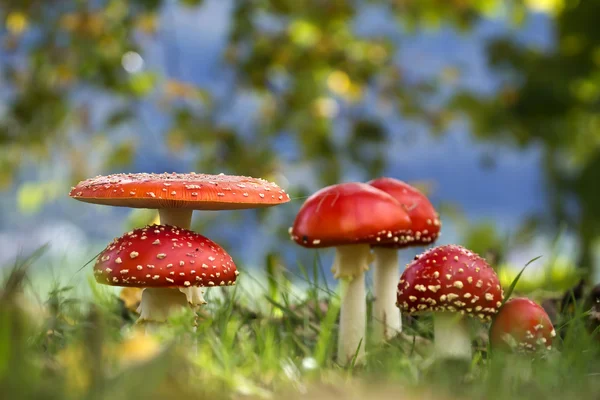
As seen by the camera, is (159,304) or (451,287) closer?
(451,287)

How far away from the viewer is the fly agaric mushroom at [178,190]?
1757 millimetres

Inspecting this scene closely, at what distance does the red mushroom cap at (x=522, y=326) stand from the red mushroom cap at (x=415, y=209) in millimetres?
441

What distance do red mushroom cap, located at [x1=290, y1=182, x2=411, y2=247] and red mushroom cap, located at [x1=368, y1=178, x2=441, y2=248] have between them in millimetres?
220

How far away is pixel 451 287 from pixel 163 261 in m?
0.81

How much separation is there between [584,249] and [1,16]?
7104 millimetres

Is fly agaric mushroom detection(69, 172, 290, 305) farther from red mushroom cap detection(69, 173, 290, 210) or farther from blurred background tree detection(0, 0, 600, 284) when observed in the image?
blurred background tree detection(0, 0, 600, 284)

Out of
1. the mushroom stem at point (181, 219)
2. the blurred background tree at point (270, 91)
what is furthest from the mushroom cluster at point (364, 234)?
the blurred background tree at point (270, 91)

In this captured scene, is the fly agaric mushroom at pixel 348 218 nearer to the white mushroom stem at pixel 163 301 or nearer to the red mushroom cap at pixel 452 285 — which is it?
the red mushroom cap at pixel 452 285

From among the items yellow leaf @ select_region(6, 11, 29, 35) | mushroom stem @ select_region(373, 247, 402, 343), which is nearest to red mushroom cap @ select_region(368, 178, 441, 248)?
mushroom stem @ select_region(373, 247, 402, 343)

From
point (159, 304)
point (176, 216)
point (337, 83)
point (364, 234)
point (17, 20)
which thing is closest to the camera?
point (364, 234)

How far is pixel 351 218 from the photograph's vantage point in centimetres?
190

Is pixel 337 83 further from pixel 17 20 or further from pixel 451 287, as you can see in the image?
pixel 451 287

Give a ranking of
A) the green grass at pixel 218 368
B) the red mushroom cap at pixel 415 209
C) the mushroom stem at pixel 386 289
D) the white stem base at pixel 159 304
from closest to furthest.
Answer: the green grass at pixel 218 368
the white stem base at pixel 159 304
the red mushroom cap at pixel 415 209
the mushroom stem at pixel 386 289

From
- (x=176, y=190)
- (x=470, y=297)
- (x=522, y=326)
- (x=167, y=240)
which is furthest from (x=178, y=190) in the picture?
(x=522, y=326)
